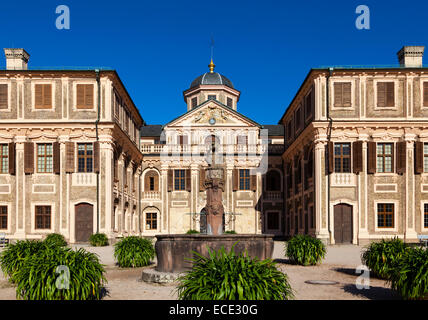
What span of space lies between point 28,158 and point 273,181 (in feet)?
74.9

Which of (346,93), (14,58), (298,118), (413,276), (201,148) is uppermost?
(14,58)

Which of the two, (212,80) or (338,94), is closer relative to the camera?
(338,94)

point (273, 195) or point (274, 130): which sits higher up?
point (274, 130)

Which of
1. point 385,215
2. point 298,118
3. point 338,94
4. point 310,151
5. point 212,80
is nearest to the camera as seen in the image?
point 385,215

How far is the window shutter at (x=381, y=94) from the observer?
104 ft

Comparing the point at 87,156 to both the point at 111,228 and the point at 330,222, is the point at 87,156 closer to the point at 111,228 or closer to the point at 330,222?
the point at 111,228

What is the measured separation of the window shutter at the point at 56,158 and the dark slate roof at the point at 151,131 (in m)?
19.1

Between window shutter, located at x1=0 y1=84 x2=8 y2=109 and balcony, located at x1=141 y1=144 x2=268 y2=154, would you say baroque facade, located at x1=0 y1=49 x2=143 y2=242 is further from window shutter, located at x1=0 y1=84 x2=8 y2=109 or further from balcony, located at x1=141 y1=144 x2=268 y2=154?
balcony, located at x1=141 y1=144 x2=268 y2=154

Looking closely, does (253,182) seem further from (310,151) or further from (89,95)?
(89,95)

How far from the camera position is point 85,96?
32.2 metres

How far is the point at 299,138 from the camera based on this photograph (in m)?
36.0

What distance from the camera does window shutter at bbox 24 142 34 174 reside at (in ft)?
105

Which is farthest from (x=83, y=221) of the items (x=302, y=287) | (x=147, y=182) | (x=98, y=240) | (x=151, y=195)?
(x=302, y=287)

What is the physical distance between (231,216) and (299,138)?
12.4 m
